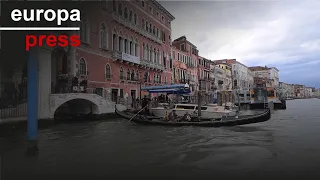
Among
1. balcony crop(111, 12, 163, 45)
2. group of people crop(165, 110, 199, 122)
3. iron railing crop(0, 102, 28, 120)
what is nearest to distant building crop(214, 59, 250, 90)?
balcony crop(111, 12, 163, 45)

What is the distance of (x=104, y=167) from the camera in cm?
635

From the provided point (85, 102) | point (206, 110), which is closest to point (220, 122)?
point (206, 110)

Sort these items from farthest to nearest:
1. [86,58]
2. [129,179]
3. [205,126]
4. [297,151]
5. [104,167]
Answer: [86,58] < [205,126] < [297,151] < [104,167] < [129,179]

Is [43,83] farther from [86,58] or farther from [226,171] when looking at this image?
[226,171]

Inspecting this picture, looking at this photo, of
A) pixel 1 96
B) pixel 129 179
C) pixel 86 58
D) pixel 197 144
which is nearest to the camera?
pixel 129 179

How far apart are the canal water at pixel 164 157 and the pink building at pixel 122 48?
38.4 ft

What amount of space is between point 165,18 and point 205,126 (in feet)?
82.4

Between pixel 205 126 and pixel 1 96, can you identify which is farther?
pixel 205 126

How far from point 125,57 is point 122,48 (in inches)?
45.0

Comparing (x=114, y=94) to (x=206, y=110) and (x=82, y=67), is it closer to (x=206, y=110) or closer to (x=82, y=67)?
(x=82, y=67)

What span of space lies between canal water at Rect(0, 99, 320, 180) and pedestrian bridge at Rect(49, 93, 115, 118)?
4471mm

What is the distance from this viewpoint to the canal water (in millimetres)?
5852

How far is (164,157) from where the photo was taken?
7434 mm

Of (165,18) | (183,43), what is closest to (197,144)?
(165,18)
